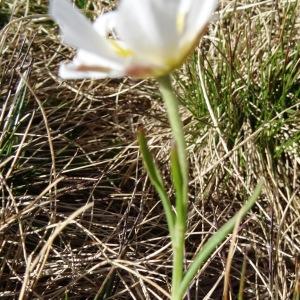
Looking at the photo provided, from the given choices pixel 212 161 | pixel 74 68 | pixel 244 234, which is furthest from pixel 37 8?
pixel 74 68

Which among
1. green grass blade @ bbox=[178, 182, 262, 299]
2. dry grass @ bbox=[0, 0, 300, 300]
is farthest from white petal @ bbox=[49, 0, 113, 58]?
dry grass @ bbox=[0, 0, 300, 300]

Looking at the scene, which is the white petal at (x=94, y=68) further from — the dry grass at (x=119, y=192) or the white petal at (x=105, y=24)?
the dry grass at (x=119, y=192)

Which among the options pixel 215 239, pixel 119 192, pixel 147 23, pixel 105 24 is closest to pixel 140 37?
pixel 147 23

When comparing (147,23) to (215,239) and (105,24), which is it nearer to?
(105,24)

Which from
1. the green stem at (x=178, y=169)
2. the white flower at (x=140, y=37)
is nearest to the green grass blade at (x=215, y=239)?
the green stem at (x=178, y=169)

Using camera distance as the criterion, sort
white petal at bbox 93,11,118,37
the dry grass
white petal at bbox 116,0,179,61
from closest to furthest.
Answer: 1. white petal at bbox 116,0,179,61
2. white petal at bbox 93,11,118,37
3. the dry grass

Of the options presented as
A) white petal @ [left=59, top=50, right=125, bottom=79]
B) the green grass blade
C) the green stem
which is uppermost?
white petal @ [left=59, top=50, right=125, bottom=79]

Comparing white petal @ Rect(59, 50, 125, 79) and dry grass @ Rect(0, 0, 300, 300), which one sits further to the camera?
dry grass @ Rect(0, 0, 300, 300)

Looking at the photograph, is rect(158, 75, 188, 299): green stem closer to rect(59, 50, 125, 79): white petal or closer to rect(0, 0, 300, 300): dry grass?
rect(59, 50, 125, 79): white petal
